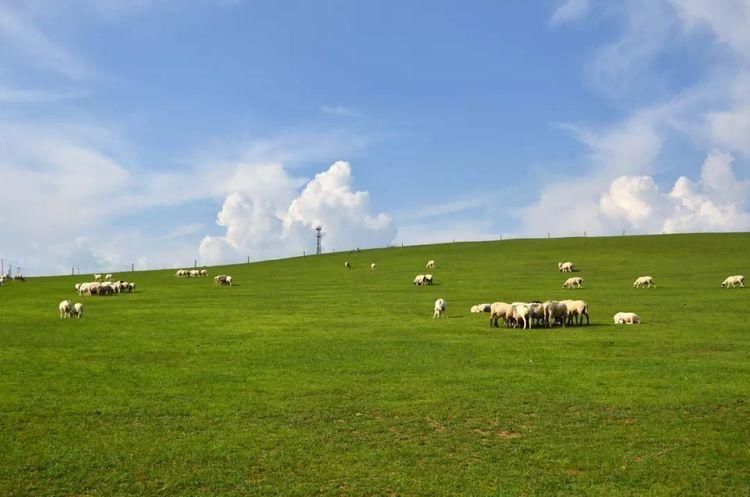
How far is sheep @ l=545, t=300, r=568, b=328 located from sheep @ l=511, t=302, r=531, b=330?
1.29m

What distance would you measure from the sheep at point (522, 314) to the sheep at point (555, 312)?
1.29 metres

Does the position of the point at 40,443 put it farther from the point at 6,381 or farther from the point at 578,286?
the point at 578,286

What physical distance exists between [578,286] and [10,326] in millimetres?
45796

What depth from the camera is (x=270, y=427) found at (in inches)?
668

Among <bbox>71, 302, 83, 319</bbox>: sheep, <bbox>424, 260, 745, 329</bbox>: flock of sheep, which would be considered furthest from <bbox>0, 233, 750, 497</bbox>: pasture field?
<bbox>71, 302, 83, 319</bbox>: sheep

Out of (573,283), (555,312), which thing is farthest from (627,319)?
(573,283)

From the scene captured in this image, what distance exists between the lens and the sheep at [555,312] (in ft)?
117

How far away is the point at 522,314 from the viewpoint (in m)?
34.8

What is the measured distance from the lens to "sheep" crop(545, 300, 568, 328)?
117ft

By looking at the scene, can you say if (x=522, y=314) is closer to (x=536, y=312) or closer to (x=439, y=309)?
(x=536, y=312)

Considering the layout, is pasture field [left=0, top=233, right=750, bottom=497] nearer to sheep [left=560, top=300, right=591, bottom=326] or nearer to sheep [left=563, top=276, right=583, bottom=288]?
sheep [left=560, top=300, right=591, bottom=326]

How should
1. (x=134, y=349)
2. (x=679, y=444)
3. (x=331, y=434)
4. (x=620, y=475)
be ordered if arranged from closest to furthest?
1. (x=620, y=475)
2. (x=679, y=444)
3. (x=331, y=434)
4. (x=134, y=349)

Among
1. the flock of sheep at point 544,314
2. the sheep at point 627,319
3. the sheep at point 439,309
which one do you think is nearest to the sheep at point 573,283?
the flock of sheep at point 544,314

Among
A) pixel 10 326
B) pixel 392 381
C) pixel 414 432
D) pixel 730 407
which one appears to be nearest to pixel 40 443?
pixel 414 432
